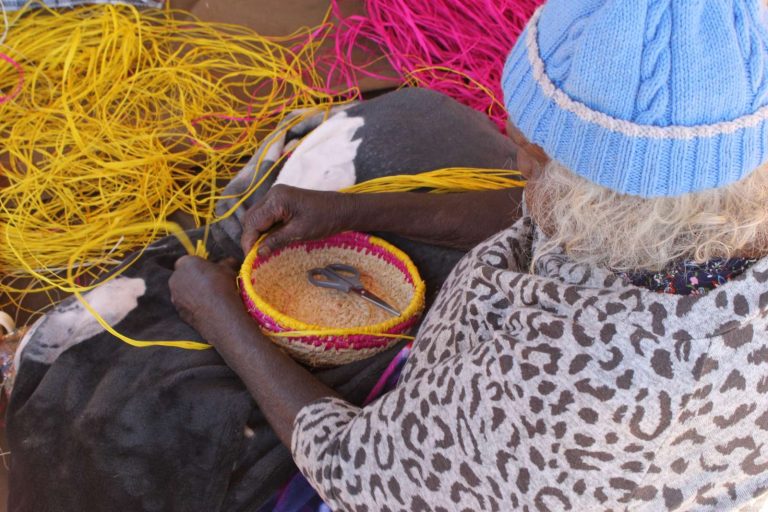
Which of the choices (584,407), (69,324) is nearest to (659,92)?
(584,407)

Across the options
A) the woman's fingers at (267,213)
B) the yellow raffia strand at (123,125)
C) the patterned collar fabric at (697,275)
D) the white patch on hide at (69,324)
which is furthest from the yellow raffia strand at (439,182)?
the patterned collar fabric at (697,275)

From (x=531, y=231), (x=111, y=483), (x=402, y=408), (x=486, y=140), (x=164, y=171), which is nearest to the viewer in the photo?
(x=402, y=408)

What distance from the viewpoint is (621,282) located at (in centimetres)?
89

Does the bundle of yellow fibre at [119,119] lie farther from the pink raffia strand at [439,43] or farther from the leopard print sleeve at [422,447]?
the leopard print sleeve at [422,447]

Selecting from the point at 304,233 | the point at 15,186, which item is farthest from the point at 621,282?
the point at 15,186

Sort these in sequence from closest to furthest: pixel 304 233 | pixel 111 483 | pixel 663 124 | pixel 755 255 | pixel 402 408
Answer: pixel 663 124
pixel 755 255
pixel 402 408
pixel 111 483
pixel 304 233

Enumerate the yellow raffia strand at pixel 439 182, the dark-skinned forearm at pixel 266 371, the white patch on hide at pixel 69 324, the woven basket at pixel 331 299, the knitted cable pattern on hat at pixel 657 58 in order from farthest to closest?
the yellow raffia strand at pixel 439 182 < the white patch on hide at pixel 69 324 < the woven basket at pixel 331 299 < the dark-skinned forearm at pixel 266 371 < the knitted cable pattern on hat at pixel 657 58

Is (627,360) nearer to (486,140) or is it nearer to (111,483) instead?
(111,483)

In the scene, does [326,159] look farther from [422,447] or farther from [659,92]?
[659,92]

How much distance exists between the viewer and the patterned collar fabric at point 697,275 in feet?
2.77

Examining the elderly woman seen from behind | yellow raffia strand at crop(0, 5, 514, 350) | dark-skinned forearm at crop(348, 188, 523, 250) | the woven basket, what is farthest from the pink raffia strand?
the elderly woman seen from behind

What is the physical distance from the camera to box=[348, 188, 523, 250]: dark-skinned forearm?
1494 millimetres

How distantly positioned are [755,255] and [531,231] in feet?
1.08

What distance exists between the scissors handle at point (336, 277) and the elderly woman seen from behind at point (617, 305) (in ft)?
1.56
